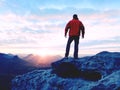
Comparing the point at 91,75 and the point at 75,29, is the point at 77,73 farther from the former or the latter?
the point at 75,29

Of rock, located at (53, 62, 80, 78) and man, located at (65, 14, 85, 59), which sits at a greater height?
man, located at (65, 14, 85, 59)

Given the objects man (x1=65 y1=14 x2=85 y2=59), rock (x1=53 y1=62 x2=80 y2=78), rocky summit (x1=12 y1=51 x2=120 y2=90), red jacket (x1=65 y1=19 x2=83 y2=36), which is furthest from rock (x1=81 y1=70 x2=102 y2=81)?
red jacket (x1=65 y1=19 x2=83 y2=36)

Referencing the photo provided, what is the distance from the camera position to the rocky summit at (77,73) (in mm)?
19562

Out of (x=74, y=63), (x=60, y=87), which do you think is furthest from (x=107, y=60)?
(x=60, y=87)

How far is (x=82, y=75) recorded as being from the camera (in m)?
20.3

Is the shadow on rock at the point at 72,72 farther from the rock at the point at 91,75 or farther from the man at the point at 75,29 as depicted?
the man at the point at 75,29

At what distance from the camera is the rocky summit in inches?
770

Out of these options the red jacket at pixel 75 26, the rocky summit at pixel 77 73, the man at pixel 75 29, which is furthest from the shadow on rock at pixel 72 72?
the red jacket at pixel 75 26

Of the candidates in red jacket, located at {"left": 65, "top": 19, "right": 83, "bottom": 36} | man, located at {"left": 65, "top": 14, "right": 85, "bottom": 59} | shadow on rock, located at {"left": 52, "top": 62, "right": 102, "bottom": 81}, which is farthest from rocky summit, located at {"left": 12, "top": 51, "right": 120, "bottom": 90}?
red jacket, located at {"left": 65, "top": 19, "right": 83, "bottom": 36}

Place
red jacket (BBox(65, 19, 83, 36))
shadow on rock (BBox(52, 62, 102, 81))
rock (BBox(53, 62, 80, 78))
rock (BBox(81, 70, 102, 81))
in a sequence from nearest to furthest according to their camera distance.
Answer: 1. rock (BBox(81, 70, 102, 81))
2. shadow on rock (BBox(52, 62, 102, 81))
3. rock (BBox(53, 62, 80, 78))
4. red jacket (BBox(65, 19, 83, 36))

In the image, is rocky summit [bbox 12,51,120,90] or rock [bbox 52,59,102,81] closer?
rocky summit [bbox 12,51,120,90]

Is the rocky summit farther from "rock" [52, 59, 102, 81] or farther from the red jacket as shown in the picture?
the red jacket

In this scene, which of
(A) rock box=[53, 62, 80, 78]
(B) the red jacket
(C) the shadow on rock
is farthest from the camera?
(B) the red jacket

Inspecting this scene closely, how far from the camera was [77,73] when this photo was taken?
816 inches
